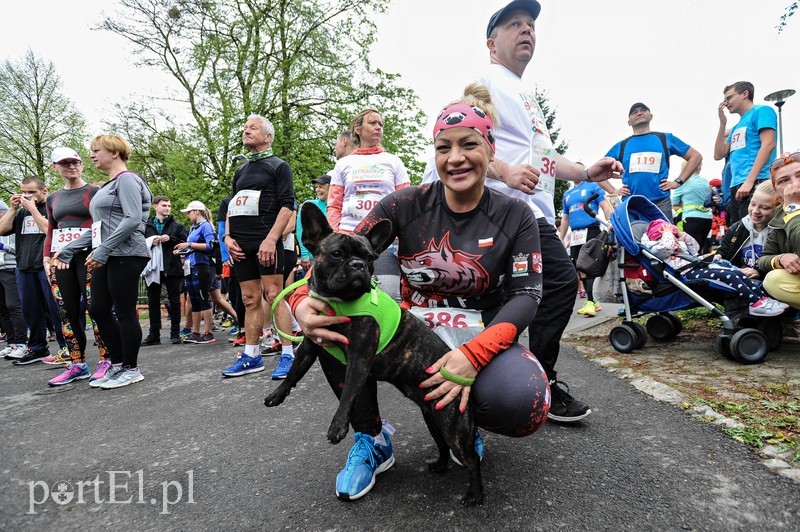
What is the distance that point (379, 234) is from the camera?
199 centimetres

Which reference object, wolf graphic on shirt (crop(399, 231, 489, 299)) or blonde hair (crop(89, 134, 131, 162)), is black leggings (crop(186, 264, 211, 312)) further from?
wolf graphic on shirt (crop(399, 231, 489, 299))

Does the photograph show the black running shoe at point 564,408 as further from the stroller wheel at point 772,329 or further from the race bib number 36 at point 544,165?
the stroller wheel at point 772,329

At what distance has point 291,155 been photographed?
656 inches

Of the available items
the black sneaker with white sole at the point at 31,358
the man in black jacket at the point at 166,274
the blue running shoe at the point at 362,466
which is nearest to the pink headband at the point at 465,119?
the blue running shoe at the point at 362,466

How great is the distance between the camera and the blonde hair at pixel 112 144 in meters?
4.10

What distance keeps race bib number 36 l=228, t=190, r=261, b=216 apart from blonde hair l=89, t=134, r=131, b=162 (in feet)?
3.86

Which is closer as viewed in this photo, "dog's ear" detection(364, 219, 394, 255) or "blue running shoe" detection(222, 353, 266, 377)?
"dog's ear" detection(364, 219, 394, 255)

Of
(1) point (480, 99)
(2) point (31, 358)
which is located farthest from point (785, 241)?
(2) point (31, 358)

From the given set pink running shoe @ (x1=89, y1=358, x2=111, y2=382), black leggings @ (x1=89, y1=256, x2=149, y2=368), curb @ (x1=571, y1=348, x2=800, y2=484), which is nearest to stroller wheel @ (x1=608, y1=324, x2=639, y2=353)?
curb @ (x1=571, y1=348, x2=800, y2=484)

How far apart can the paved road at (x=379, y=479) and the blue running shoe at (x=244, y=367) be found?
983 mm

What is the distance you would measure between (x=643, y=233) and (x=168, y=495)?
16.0 ft

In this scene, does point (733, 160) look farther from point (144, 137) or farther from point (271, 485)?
point (144, 137)

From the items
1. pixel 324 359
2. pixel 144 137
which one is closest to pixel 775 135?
pixel 324 359

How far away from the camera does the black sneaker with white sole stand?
5609 mm
